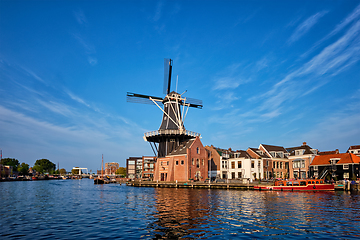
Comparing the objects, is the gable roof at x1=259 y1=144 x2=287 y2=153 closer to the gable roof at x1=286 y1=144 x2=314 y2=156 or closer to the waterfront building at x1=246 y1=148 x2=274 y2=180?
the gable roof at x1=286 y1=144 x2=314 y2=156

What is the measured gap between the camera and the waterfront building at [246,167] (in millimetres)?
80062

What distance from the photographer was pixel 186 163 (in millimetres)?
74188

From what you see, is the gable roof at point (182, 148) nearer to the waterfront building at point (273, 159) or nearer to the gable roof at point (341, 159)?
the waterfront building at point (273, 159)

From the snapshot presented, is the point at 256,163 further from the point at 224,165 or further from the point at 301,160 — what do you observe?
the point at 301,160

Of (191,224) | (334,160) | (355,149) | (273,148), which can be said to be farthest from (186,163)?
(355,149)

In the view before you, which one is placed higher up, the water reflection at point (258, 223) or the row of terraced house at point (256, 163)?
the row of terraced house at point (256, 163)

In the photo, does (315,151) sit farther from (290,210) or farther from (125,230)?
(125,230)

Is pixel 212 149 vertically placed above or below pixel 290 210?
above

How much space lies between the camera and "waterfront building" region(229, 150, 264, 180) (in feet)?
263

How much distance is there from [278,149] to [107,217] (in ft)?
241

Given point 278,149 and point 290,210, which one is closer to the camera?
point 290,210

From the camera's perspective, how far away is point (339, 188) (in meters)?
59.4

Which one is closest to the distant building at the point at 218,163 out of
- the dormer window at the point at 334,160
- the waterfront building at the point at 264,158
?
the waterfront building at the point at 264,158

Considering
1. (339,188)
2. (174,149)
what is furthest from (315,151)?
(174,149)
